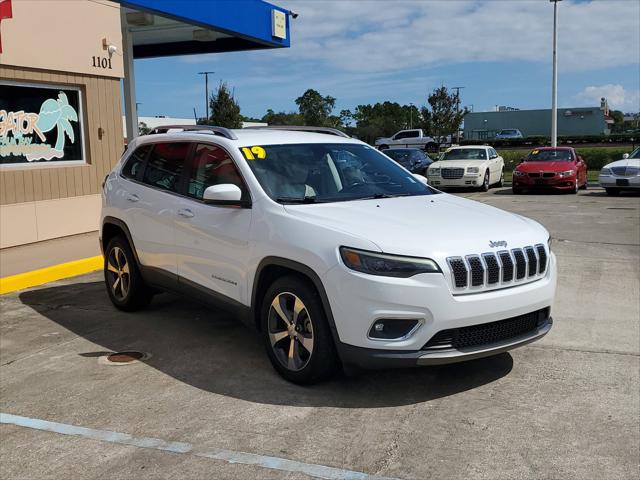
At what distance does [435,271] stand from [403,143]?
169 ft

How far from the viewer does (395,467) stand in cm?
357

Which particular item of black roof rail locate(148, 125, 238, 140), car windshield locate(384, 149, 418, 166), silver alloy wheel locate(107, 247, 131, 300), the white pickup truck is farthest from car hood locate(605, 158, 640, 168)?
the white pickup truck

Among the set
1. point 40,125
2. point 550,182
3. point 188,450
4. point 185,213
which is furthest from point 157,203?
point 550,182

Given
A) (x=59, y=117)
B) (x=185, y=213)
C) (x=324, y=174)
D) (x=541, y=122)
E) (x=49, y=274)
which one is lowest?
(x=49, y=274)

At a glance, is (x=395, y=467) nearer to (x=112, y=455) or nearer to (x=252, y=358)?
(x=112, y=455)

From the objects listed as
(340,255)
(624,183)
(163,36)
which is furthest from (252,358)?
(624,183)

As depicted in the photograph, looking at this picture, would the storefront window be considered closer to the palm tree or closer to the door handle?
the palm tree

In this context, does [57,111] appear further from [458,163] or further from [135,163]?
[458,163]

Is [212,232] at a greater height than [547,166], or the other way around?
[212,232]

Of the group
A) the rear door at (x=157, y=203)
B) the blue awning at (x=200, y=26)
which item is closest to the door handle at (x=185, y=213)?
the rear door at (x=157, y=203)

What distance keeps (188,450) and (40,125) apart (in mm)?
8598

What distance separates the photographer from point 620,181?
1936 centimetres

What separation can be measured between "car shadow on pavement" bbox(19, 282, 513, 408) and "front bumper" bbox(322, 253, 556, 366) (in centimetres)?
45

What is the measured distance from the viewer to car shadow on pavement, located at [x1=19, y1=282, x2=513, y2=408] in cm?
456
